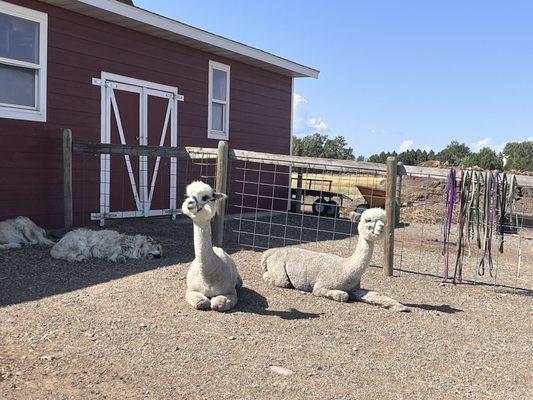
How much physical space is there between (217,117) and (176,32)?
2496 millimetres

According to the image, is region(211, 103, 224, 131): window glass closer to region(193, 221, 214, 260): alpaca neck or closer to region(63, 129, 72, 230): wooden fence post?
region(63, 129, 72, 230): wooden fence post

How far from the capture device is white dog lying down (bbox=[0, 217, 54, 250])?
7593 millimetres

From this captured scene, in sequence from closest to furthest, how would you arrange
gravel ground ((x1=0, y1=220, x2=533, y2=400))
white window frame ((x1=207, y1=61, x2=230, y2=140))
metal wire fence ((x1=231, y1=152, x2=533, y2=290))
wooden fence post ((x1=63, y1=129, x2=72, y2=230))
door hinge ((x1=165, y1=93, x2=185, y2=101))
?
gravel ground ((x1=0, y1=220, x2=533, y2=400))
metal wire fence ((x1=231, y1=152, x2=533, y2=290))
wooden fence post ((x1=63, y1=129, x2=72, y2=230))
door hinge ((x1=165, y1=93, x2=185, y2=101))
white window frame ((x1=207, y1=61, x2=230, y2=140))

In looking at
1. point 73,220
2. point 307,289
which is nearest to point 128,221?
point 73,220

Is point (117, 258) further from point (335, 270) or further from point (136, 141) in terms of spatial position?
point (136, 141)

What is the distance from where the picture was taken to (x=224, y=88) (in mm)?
12867

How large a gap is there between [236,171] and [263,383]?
10105 millimetres

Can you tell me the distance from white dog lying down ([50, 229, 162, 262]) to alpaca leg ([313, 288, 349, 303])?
8.65ft

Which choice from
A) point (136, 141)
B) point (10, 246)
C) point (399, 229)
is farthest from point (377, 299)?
point (399, 229)

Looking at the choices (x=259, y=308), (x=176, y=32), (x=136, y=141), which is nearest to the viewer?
(x=259, y=308)

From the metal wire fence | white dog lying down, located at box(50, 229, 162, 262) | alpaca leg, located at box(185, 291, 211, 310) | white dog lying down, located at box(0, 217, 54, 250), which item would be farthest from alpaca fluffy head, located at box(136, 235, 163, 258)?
alpaca leg, located at box(185, 291, 211, 310)

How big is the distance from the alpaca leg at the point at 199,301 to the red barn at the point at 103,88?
4781 millimetres

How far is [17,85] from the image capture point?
856cm

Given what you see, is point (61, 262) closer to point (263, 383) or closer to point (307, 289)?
point (307, 289)
